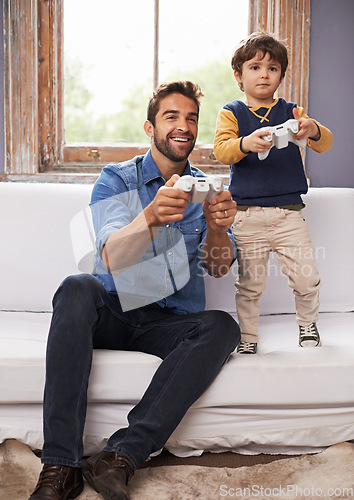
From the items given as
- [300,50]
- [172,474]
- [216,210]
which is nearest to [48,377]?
[172,474]

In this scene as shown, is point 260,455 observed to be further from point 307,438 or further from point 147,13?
point 147,13

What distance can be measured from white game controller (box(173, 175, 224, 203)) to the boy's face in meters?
0.56

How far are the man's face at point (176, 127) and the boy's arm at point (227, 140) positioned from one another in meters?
0.09

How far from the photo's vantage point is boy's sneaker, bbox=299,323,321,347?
5.76ft

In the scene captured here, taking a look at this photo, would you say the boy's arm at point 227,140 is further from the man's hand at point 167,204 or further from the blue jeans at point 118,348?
the blue jeans at point 118,348

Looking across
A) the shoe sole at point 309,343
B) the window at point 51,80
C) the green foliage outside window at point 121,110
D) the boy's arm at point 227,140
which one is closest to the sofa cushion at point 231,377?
the shoe sole at point 309,343

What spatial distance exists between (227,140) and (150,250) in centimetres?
45

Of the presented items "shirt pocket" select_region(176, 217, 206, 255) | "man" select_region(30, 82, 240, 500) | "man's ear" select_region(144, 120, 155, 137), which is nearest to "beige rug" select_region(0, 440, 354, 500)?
"man" select_region(30, 82, 240, 500)

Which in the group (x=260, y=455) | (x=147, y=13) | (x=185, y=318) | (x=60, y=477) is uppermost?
(x=147, y=13)

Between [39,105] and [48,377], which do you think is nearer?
[48,377]

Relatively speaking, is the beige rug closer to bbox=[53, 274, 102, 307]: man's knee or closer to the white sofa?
the white sofa

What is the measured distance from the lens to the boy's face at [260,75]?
179cm

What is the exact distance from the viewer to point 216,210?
59.9 inches

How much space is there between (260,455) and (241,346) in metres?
0.34
